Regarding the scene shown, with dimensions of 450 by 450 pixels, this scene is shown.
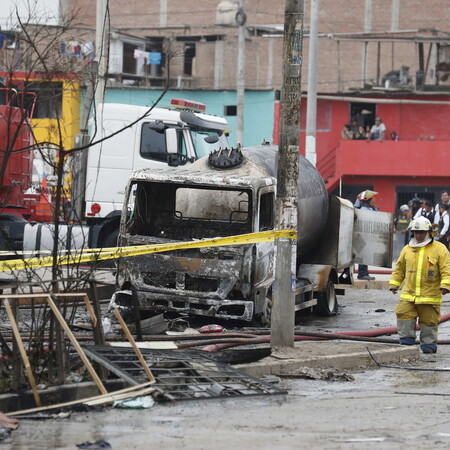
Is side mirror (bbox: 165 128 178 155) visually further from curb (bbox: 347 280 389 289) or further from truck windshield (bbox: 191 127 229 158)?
curb (bbox: 347 280 389 289)

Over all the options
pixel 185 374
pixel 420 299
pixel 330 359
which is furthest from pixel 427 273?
pixel 185 374

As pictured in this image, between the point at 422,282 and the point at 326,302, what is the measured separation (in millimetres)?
4473

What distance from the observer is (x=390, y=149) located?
4781 centimetres

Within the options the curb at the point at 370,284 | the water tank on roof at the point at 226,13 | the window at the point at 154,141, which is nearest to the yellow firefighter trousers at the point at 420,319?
the window at the point at 154,141

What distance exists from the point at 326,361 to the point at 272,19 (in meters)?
49.6

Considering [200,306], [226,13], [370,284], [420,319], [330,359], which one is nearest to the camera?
[330,359]

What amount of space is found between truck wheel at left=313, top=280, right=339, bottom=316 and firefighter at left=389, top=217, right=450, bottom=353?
159 inches

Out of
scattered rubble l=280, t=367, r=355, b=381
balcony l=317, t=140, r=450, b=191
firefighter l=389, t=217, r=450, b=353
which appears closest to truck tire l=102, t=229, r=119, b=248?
firefighter l=389, t=217, r=450, b=353

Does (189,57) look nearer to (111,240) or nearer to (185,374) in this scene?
(111,240)

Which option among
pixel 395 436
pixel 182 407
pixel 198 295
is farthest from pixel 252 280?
pixel 395 436

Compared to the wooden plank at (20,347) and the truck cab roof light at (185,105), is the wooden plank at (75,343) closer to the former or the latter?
the wooden plank at (20,347)

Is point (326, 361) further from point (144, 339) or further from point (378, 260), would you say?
point (378, 260)

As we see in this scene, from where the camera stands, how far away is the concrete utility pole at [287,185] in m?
12.0

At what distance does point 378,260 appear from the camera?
18547 mm
